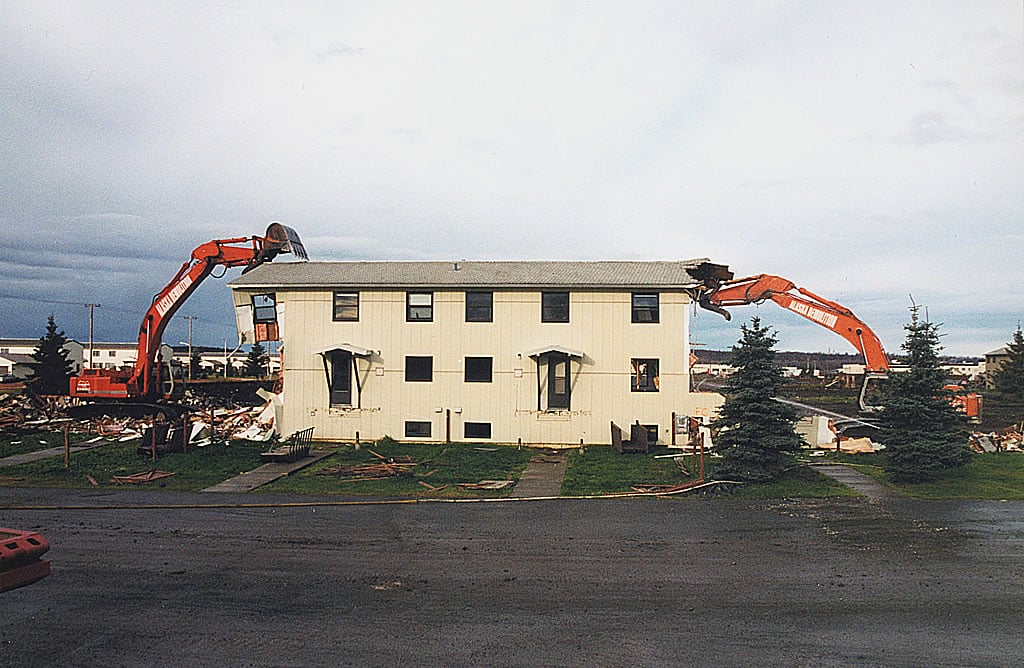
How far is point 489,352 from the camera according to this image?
2523 cm

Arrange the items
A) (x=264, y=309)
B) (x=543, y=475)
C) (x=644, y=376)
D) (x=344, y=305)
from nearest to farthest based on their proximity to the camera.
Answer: (x=543, y=475) < (x=644, y=376) < (x=344, y=305) < (x=264, y=309)

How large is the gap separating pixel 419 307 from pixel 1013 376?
40.7 meters

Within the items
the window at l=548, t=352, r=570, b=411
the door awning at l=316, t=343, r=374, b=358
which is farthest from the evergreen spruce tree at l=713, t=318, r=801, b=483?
the door awning at l=316, t=343, r=374, b=358

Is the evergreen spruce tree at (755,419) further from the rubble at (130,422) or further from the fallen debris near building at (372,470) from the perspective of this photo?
the rubble at (130,422)

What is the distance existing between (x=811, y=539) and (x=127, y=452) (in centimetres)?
2028

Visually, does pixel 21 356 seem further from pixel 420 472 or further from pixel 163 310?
pixel 420 472

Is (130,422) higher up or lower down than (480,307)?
lower down

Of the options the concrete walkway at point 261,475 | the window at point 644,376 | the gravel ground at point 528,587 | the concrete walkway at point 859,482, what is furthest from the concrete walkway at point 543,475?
the concrete walkway at point 859,482

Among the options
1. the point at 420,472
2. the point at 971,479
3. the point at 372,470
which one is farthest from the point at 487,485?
the point at 971,479

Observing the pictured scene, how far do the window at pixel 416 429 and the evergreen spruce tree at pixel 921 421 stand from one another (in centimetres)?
1395

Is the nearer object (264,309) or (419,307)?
(419,307)

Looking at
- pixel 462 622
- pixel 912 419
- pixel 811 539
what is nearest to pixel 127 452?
pixel 462 622

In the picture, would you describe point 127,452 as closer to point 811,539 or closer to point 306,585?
point 306,585

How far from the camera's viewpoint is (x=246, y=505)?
50.3 ft
